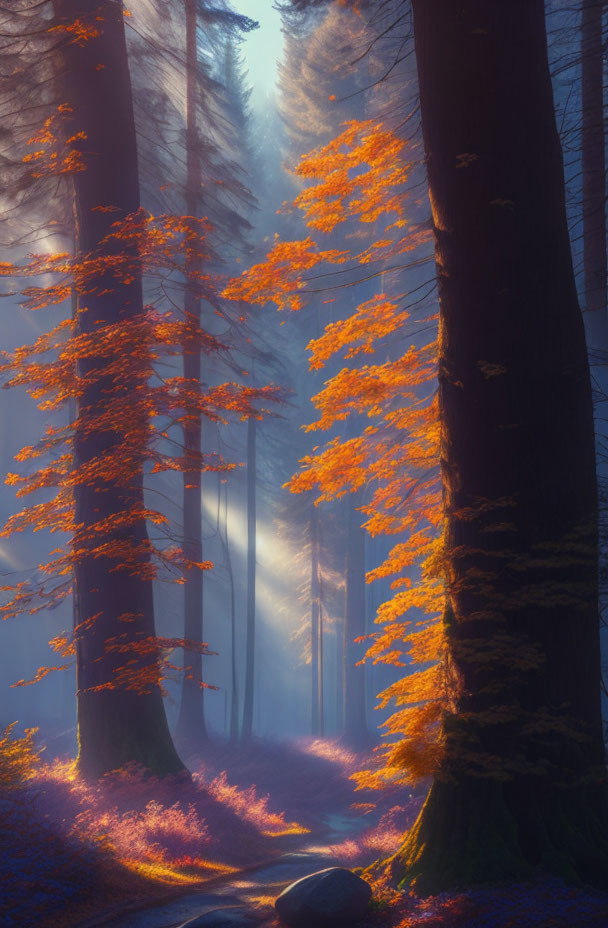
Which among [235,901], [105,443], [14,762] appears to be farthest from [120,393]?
[235,901]

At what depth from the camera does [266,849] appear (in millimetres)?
10391

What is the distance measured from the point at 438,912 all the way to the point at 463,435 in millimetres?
3674

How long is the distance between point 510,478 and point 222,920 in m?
4.28

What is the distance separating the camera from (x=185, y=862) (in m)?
8.33

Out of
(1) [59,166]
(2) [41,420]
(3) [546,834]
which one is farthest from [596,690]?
(2) [41,420]

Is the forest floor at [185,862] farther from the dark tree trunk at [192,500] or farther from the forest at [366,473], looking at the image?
the dark tree trunk at [192,500]

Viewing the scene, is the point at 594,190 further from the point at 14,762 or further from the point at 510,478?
the point at 14,762

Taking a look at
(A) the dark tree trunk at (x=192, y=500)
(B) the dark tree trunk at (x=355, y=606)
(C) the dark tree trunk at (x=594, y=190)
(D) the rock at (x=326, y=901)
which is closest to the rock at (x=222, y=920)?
(D) the rock at (x=326, y=901)

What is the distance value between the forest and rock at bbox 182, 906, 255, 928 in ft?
0.16

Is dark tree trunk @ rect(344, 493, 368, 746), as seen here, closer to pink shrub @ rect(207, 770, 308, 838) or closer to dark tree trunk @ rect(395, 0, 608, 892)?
→ pink shrub @ rect(207, 770, 308, 838)

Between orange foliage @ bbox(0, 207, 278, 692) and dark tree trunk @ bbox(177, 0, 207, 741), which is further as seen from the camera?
dark tree trunk @ bbox(177, 0, 207, 741)

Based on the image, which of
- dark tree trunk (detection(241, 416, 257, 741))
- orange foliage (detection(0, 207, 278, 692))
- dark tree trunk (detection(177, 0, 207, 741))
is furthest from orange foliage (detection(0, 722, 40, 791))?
dark tree trunk (detection(241, 416, 257, 741))

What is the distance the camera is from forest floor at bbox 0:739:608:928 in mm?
A: 5039

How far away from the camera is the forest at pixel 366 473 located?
5.62 meters
